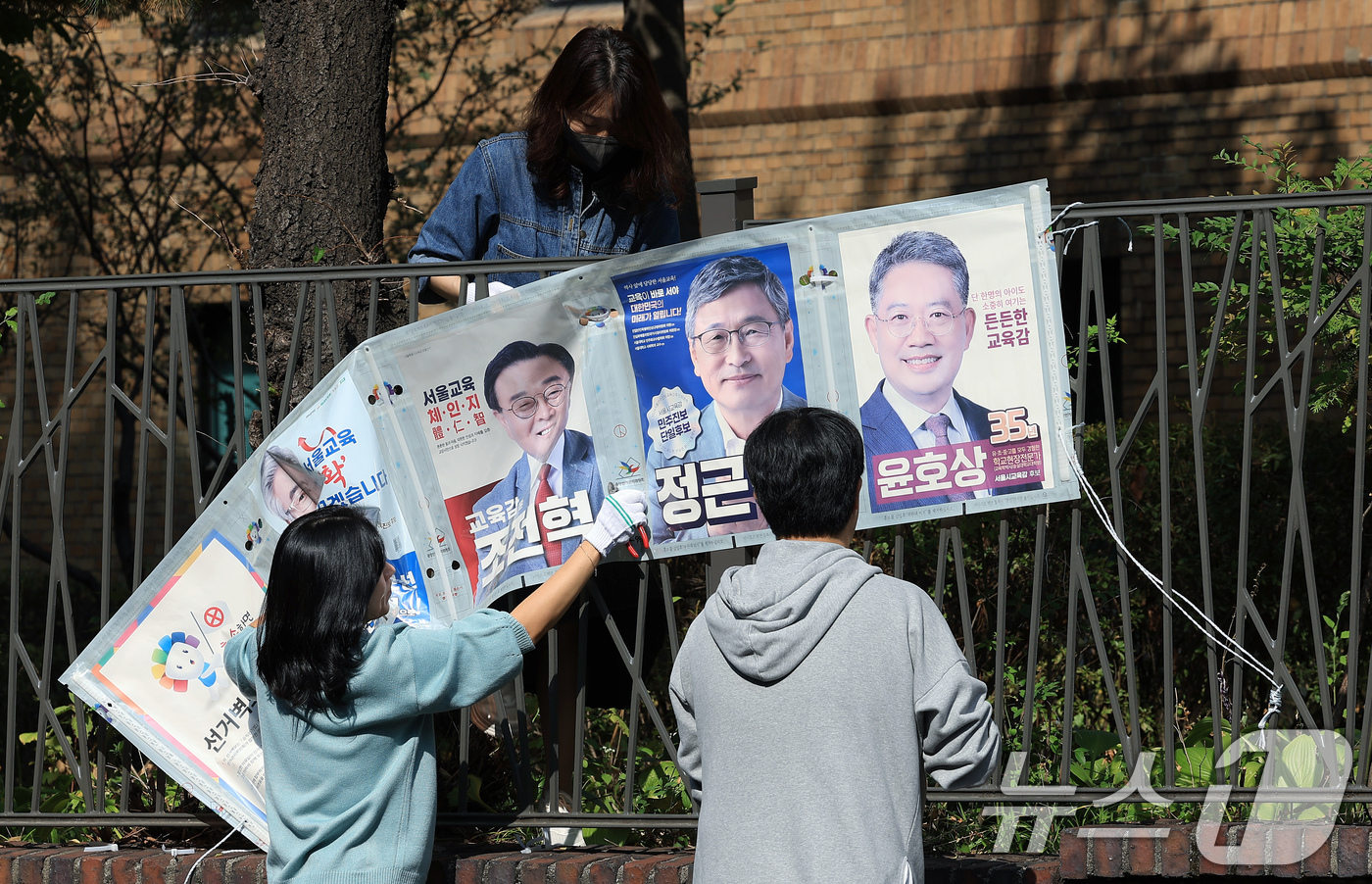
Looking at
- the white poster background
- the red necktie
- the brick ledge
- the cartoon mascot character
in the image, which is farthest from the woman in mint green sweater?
the brick ledge

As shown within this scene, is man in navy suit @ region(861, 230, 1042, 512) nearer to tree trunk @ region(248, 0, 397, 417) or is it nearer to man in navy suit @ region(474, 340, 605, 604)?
man in navy suit @ region(474, 340, 605, 604)

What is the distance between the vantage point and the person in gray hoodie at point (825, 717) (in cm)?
229

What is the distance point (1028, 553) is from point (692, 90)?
510 cm

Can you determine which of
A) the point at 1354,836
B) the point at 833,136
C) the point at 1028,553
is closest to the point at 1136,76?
the point at 833,136

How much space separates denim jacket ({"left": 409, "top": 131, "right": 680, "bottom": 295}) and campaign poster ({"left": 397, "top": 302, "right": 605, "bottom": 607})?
0.36 metres

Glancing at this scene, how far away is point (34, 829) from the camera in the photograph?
13.4 ft

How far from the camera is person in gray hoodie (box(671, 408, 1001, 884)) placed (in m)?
2.29

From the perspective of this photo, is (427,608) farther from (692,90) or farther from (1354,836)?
(692,90)

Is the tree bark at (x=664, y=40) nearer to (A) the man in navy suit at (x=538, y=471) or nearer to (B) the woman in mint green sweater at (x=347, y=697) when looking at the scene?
(A) the man in navy suit at (x=538, y=471)

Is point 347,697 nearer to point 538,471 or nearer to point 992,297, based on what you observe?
point 538,471

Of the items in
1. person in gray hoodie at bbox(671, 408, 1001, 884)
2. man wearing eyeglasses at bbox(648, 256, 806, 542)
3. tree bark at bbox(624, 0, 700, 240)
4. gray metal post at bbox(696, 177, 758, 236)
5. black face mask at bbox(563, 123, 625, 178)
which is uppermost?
tree bark at bbox(624, 0, 700, 240)

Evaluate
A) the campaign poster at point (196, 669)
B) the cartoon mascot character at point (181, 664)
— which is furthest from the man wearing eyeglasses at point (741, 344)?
the cartoon mascot character at point (181, 664)

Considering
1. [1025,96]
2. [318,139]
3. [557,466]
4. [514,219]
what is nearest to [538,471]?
[557,466]

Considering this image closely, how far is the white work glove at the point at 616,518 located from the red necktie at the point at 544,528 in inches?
7.7
